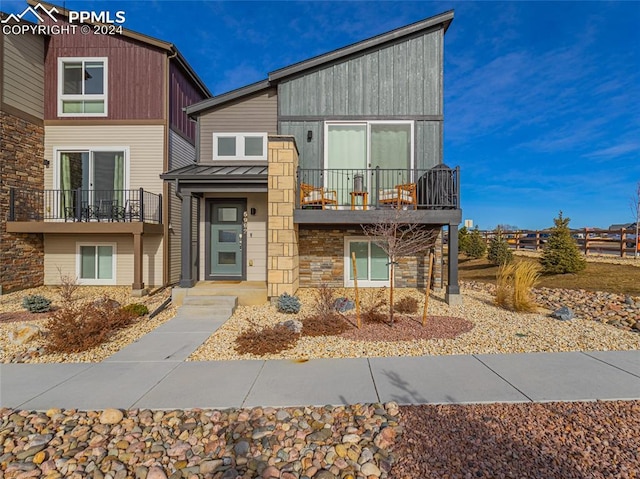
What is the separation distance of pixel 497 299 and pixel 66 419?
7.48 metres

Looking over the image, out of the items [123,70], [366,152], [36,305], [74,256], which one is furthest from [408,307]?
[123,70]

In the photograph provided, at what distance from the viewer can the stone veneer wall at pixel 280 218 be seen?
7.16 meters

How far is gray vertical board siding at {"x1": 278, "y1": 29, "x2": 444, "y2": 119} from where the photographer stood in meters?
8.59

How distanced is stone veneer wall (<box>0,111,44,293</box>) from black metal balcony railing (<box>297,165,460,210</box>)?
315 inches

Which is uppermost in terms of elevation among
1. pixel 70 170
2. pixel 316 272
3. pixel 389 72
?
pixel 389 72

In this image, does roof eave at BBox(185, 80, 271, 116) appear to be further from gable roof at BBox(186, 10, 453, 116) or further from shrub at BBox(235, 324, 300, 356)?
shrub at BBox(235, 324, 300, 356)

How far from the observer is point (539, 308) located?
22.1ft

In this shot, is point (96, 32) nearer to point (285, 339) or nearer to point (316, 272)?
point (316, 272)

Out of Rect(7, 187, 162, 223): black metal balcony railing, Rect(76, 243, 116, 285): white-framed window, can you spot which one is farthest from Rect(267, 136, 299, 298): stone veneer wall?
Rect(76, 243, 116, 285): white-framed window

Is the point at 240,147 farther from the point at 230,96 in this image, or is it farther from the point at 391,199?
the point at 391,199

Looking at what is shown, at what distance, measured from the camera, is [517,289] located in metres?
6.42

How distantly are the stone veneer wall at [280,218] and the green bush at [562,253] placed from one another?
10.6 m

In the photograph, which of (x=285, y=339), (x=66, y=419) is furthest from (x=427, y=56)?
(x=66, y=419)

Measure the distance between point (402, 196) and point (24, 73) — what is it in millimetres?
11235
